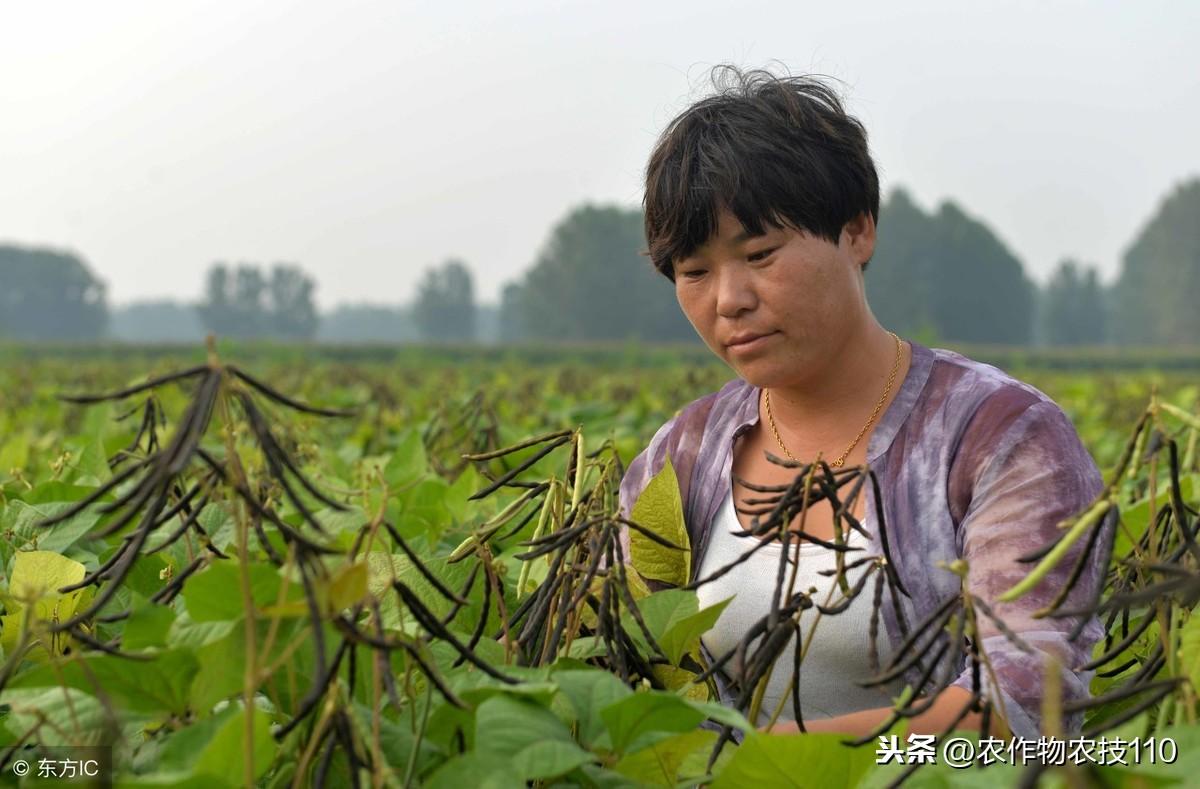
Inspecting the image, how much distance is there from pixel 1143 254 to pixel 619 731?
90.2 m

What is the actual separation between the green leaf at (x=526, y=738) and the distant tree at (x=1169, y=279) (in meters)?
78.6

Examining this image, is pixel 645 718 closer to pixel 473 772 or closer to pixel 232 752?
pixel 473 772

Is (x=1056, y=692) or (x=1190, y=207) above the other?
(x=1190, y=207)

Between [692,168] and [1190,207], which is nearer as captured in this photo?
[692,168]

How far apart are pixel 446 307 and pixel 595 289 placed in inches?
1075

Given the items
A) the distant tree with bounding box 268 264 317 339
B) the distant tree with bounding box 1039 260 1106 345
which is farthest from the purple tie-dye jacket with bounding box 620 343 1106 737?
the distant tree with bounding box 268 264 317 339

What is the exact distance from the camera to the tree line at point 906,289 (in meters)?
72.9

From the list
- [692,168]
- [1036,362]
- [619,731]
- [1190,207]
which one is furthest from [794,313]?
[1190,207]

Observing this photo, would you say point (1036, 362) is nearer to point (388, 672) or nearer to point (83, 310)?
point (388, 672)

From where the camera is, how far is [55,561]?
116cm

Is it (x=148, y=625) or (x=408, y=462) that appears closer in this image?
(x=148, y=625)

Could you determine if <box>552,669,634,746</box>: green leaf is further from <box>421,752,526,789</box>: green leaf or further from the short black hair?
the short black hair

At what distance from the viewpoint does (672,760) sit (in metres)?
0.93

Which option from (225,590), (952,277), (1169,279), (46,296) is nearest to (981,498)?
(225,590)
